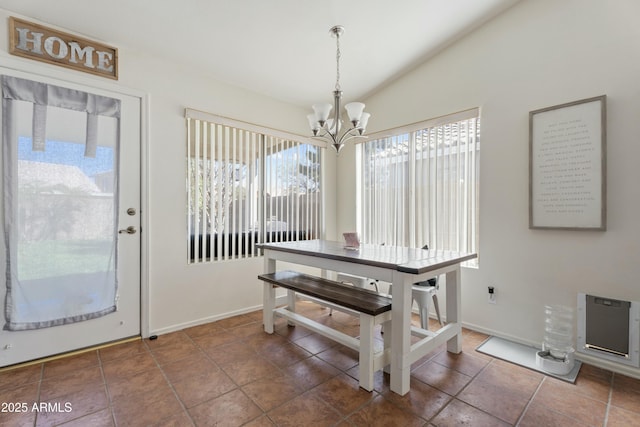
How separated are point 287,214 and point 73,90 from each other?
2352 mm

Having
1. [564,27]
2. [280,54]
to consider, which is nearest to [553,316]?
[564,27]

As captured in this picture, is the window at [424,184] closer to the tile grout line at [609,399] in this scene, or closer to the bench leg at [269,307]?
the tile grout line at [609,399]

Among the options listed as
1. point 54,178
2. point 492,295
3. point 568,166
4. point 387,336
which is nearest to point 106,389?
point 54,178

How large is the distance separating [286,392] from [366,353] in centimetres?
57

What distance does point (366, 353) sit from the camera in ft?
6.24

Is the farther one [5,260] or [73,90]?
[73,90]

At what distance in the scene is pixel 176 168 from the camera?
2873 millimetres

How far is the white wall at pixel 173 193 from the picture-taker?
2.71m

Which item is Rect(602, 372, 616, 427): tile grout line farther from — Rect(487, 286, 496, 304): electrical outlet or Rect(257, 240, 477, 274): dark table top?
Rect(257, 240, 477, 274): dark table top

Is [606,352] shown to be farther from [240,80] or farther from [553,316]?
[240,80]

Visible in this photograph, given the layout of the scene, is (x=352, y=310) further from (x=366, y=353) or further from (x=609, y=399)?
(x=609, y=399)

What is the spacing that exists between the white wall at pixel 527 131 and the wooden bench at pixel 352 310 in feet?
4.39

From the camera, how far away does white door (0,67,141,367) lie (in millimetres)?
2166

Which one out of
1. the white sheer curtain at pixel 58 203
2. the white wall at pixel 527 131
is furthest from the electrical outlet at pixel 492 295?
the white sheer curtain at pixel 58 203
